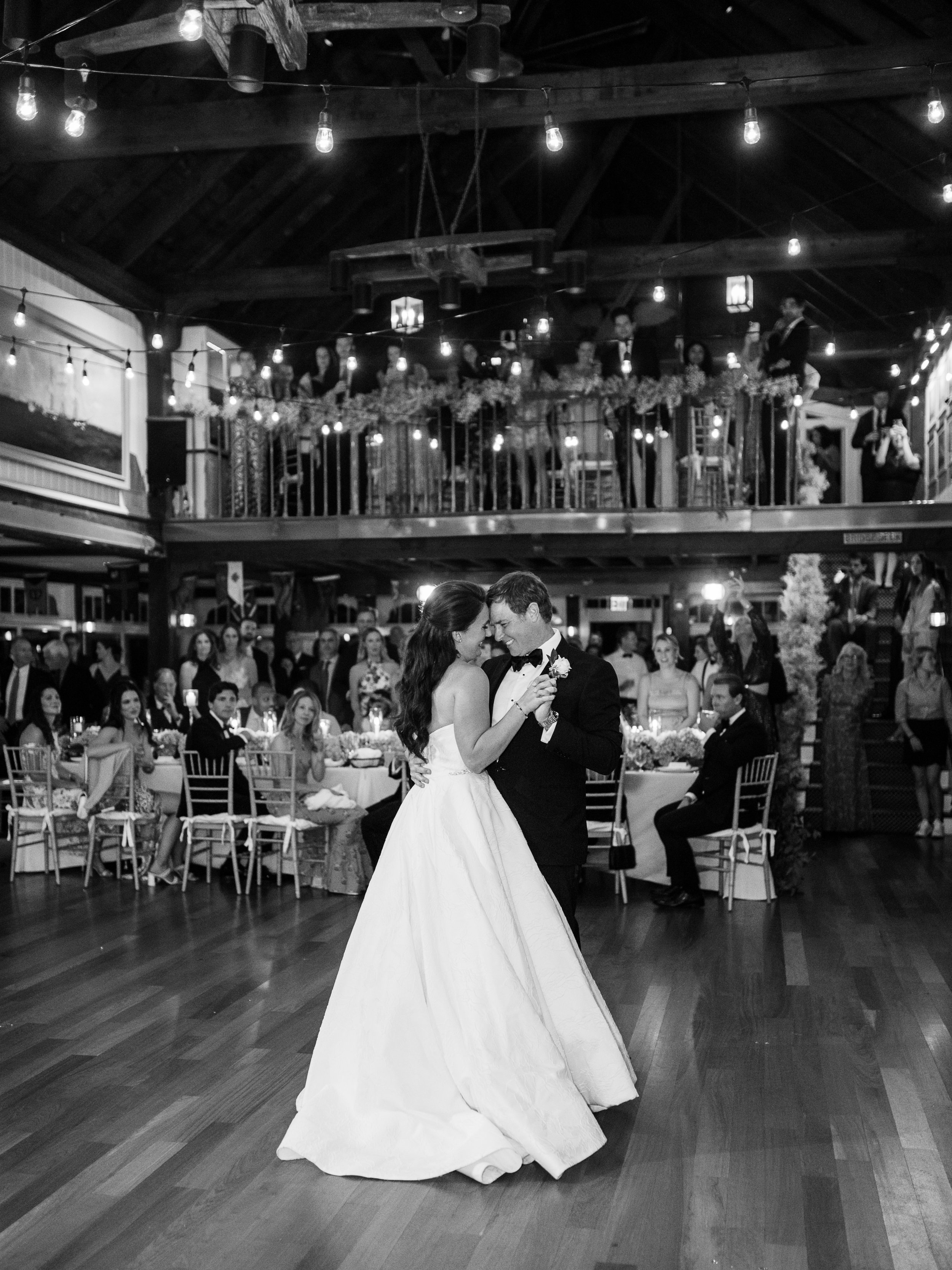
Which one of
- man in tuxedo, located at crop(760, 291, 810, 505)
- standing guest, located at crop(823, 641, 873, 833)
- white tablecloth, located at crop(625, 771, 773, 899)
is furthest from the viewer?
man in tuxedo, located at crop(760, 291, 810, 505)

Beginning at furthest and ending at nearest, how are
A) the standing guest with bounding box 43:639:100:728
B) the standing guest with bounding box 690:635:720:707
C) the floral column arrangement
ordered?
1. the standing guest with bounding box 43:639:100:728
2. the standing guest with bounding box 690:635:720:707
3. the floral column arrangement

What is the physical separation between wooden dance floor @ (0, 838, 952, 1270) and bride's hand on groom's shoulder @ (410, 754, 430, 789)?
3.62 ft

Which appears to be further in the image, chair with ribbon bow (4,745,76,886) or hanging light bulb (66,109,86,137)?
chair with ribbon bow (4,745,76,886)

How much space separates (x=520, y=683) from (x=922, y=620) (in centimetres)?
850

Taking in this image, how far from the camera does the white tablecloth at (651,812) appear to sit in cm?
792

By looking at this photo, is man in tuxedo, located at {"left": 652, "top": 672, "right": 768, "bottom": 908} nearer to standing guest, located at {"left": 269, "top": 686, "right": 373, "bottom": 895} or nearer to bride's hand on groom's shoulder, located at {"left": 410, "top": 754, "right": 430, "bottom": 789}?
standing guest, located at {"left": 269, "top": 686, "right": 373, "bottom": 895}

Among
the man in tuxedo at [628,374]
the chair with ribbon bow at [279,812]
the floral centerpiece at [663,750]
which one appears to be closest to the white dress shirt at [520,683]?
the chair with ribbon bow at [279,812]

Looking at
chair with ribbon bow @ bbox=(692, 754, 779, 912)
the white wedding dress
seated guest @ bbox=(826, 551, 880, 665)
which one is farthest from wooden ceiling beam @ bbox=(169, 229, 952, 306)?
the white wedding dress

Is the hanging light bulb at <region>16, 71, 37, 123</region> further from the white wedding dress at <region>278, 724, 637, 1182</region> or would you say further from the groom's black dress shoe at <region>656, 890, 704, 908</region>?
the groom's black dress shoe at <region>656, 890, 704, 908</region>

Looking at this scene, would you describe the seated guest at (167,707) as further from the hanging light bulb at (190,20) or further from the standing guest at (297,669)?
the hanging light bulb at (190,20)

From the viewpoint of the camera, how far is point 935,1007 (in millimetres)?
5188

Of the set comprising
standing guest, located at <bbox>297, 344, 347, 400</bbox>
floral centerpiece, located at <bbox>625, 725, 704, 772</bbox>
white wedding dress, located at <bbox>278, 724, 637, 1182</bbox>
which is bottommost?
white wedding dress, located at <bbox>278, 724, 637, 1182</bbox>

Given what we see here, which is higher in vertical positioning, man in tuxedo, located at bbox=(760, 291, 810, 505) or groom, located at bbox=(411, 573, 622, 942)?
man in tuxedo, located at bbox=(760, 291, 810, 505)

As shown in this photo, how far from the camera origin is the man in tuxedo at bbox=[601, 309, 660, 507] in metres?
11.8
